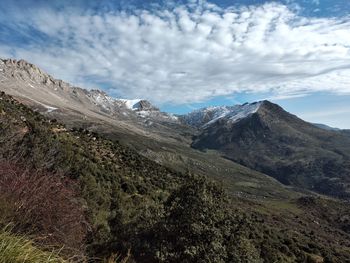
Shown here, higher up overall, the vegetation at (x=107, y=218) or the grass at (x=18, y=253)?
the grass at (x=18, y=253)

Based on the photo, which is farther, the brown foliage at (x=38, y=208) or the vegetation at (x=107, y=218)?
the vegetation at (x=107, y=218)

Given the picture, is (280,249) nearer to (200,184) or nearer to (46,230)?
(200,184)

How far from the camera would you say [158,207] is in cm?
2664

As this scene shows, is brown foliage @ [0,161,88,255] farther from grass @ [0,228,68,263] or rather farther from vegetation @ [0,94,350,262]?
grass @ [0,228,68,263]

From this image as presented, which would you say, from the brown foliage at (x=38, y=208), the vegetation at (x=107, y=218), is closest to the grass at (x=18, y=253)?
the vegetation at (x=107, y=218)

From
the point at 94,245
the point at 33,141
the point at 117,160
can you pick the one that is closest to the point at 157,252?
the point at 94,245

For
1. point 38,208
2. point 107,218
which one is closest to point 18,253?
point 38,208

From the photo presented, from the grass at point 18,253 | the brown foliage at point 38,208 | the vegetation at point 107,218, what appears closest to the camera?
the grass at point 18,253

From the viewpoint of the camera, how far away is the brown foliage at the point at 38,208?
8305 mm

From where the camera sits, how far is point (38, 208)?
9320 mm

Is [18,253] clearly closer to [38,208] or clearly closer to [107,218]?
[38,208]

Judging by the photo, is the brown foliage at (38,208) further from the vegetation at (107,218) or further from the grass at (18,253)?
the grass at (18,253)

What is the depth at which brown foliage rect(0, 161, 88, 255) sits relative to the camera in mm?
8305

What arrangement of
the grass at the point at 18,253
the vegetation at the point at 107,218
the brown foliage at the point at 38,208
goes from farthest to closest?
1. the vegetation at the point at 107,218
2. the brown foliage at the point at 38,208
3. the grass at the point at 18,253
